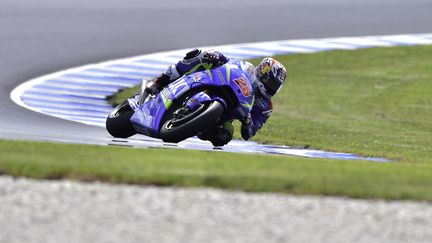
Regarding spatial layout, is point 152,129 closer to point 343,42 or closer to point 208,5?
point 343,42

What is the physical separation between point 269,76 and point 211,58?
0.66 m

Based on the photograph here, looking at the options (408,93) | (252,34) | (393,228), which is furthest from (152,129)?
(252,34)

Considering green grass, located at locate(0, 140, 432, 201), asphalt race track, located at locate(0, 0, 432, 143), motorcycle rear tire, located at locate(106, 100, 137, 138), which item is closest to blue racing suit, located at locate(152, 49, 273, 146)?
motorcycle rear tire, located at locate(106, 100, 137, 138)

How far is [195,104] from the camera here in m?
11.5

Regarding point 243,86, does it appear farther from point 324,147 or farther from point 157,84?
point 324,147

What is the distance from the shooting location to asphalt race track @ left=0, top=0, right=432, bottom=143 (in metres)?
20.3

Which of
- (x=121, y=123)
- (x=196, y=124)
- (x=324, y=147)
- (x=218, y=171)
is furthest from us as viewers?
(x=324, y=147)

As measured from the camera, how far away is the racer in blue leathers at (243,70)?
12.0 metres

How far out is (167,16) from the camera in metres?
→ 25.1

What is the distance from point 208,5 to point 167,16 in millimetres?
1768

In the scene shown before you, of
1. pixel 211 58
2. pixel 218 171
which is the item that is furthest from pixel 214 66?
pixel 218 171

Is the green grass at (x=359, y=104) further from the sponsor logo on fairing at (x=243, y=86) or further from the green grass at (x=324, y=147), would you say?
the sponsor logo on fairing at (x=243, y=86)

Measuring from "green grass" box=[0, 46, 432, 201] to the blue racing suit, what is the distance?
5.48 feet

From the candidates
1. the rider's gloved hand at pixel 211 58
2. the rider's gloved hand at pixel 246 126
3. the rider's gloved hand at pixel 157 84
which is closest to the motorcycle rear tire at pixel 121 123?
the rider's gloved hand at pixel 157 84
